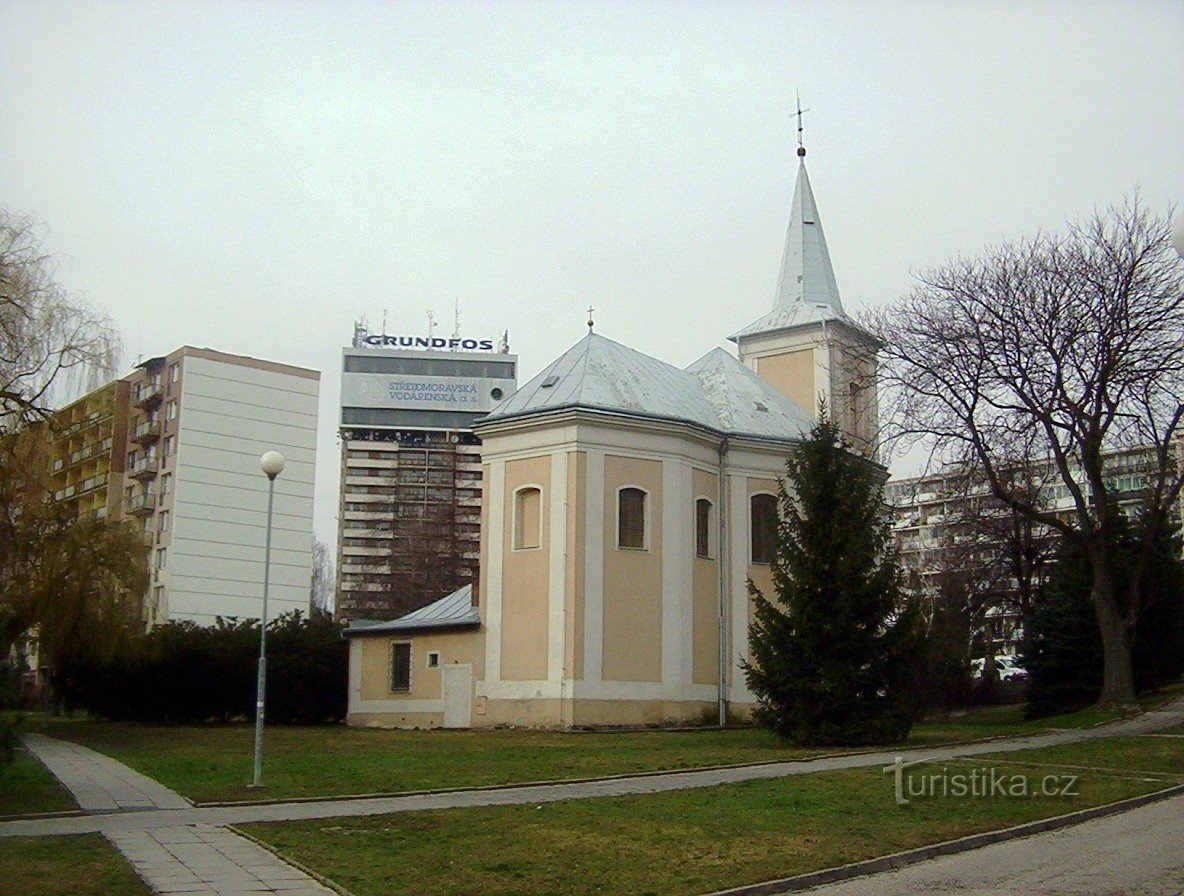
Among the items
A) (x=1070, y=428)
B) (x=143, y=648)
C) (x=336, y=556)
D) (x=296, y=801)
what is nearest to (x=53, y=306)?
(x=143, y=648)

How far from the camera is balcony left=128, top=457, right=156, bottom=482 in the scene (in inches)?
3162

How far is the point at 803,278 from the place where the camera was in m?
49.5

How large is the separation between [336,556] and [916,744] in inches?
3369

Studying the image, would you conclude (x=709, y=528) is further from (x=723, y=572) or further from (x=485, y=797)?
(x=485, y=797)

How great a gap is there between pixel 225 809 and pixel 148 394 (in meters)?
69.7

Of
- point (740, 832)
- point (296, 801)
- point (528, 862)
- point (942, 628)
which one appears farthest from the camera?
point (942, 628)

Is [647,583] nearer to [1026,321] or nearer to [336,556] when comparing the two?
[1026,321]

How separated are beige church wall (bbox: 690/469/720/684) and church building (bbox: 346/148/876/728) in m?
0.05

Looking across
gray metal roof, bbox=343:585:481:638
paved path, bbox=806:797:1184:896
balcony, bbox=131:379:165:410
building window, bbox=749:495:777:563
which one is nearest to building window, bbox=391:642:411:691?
gray metal roof, bbox=343:585:481:638

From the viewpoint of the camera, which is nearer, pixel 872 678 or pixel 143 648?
pixel 872 678

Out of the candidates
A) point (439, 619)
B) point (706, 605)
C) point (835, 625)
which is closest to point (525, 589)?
point (439, 619)

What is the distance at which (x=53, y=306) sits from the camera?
94.0 feet

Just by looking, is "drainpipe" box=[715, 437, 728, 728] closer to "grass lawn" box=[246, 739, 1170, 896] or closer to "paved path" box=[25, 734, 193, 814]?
"paved path" box=[25, 734, 193, 814]

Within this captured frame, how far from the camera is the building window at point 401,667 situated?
38875mm
